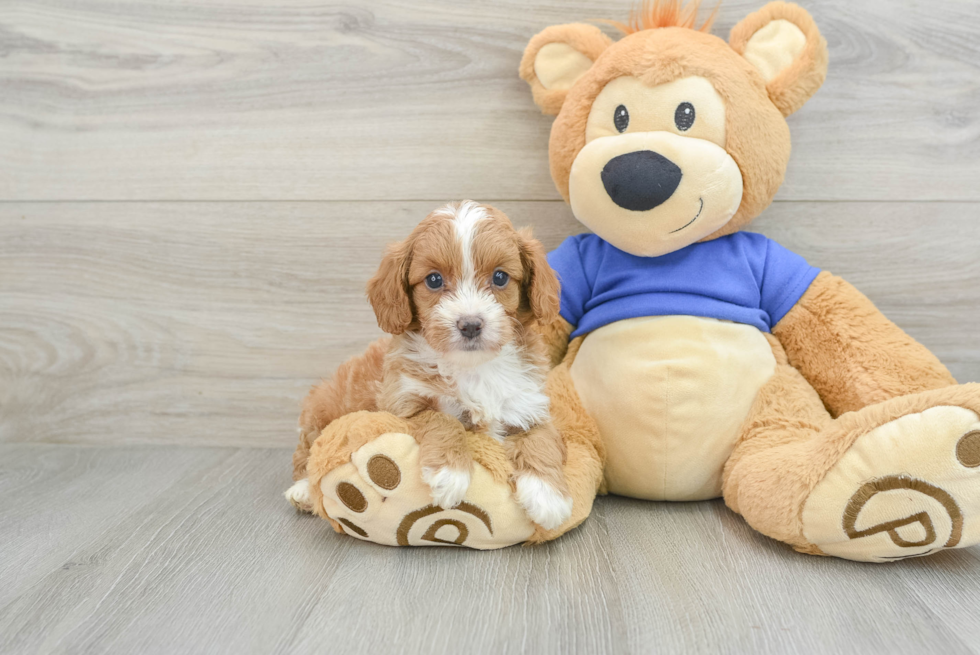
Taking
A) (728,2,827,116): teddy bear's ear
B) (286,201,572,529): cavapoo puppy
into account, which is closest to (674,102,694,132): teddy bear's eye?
(728,2,827,116): teddy bear's ear

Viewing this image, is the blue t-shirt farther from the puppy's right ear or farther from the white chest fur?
the puppy's right ear

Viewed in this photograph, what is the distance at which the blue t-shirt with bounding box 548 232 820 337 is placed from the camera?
4.52ft

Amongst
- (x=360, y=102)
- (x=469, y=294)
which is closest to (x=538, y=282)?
(x=469, y=294)

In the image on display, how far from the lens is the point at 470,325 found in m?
1.09

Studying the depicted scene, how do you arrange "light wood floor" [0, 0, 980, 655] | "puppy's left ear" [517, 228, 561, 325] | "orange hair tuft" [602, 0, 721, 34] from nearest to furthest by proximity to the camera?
"puppy's left ear" [517, 228, 561, 325] → "orange hair tuft" [602, 0, 721, 34] → "light wood floor" [0, 0, 980, 655]

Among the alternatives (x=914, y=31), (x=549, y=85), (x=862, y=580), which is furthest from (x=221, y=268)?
(x=914, y=31)

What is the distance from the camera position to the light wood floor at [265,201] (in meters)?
1.56

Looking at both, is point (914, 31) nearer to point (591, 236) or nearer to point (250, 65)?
point (591, 236)

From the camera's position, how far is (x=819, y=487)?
1.11m

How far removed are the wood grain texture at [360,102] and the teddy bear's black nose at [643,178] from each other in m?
0.41

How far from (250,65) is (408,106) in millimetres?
404

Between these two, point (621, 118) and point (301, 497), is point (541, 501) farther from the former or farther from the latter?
point (621, 118)

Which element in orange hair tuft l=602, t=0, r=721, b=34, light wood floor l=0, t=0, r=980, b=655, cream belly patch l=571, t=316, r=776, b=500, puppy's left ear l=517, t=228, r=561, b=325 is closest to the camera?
puppy's left ear l=517, t=228, r=561, b=325

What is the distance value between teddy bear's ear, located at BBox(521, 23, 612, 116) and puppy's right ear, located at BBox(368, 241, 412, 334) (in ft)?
A: 1.78
